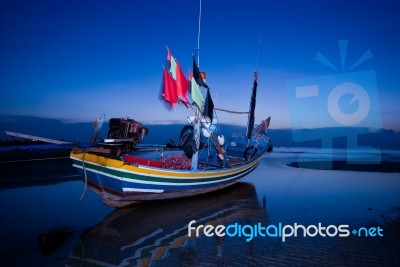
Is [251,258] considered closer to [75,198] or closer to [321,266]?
[321,266]

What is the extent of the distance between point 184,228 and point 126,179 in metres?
3.11

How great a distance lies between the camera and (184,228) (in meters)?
8.96

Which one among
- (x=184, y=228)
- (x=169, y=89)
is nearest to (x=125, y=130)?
(x=169, y=89)

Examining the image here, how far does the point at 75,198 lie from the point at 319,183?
1759cm

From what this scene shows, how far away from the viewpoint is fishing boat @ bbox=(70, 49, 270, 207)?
33.2 feet

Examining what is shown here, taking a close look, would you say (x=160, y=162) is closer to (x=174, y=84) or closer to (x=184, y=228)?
(x=174, y=84)

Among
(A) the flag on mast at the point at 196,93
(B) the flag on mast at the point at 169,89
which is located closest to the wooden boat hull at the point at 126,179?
(B) the flag on mast at the point at 169,89

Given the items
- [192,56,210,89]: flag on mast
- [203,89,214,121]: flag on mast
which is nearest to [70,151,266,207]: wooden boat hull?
[203,89,214,121]: flag on mast

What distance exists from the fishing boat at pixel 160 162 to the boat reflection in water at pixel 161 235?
0.93 metres

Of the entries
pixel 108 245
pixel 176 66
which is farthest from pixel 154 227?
pixel 176 66

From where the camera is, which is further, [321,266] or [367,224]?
[367,224]

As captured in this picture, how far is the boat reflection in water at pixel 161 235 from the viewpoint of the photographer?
653cm

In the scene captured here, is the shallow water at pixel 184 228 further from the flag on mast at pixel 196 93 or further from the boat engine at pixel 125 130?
the flag on mast at pixel 196 93

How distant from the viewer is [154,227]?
8.97 m
